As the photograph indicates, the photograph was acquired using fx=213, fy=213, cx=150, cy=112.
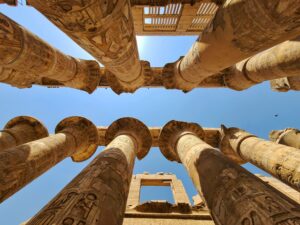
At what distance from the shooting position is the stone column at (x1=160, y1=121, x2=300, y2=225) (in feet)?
9.29

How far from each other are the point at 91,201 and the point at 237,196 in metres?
2.32

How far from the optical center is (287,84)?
1062cm

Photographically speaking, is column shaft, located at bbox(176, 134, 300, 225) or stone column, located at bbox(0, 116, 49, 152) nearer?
column shaft, located at bbox(176, 134, 300, 225)

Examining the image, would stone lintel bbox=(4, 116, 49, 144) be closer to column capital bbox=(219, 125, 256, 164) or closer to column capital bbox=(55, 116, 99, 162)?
column capital bbox=(55, 116, 99, 162)

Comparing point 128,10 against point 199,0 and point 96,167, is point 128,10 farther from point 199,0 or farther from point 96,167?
point 199,0

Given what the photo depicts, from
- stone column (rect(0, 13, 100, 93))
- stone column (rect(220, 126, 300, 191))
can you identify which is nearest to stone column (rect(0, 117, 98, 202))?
stone column (rect(0, 13, 100, 93))

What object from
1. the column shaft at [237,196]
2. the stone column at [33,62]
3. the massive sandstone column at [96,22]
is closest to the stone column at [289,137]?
the column shaft at [237,196]

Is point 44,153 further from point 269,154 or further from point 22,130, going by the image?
point 269,154

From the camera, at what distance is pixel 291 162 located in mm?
5930

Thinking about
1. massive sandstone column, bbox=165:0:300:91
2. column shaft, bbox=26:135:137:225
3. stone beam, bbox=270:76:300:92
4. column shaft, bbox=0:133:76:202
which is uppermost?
massive sandstone column, bbox=165:0:300:91

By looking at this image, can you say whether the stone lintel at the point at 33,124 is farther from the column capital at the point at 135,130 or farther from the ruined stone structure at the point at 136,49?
the column capital at the point at 135,130

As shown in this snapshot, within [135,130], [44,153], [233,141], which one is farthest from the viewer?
[135,130]

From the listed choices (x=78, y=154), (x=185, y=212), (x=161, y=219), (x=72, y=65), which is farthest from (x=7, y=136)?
(x=185, y=212)

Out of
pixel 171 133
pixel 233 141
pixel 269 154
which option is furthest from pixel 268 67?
pixel 171 133
